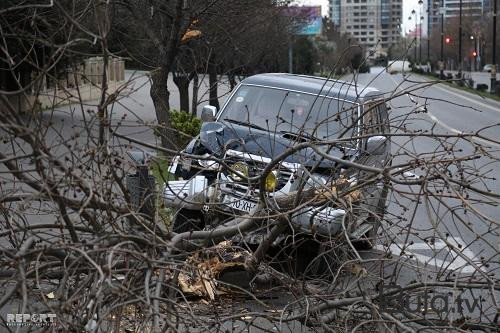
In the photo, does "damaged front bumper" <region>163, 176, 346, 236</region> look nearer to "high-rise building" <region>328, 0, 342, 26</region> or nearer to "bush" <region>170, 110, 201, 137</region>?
"bush" <region>170, 110, 201, 137</region>

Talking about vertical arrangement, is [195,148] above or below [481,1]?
below

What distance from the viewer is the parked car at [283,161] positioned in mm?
5496

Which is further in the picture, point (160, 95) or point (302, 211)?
point (160, 95)

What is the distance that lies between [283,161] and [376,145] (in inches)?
38.8

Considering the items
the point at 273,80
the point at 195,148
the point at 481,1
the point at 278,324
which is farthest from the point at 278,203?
the point at 481,1

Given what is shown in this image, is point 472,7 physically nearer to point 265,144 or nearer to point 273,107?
point 273,107

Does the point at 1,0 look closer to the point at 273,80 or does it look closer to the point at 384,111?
the point at 273,80

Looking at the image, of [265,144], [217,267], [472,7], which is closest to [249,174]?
[217,267]

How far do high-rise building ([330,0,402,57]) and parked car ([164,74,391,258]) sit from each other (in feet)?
279

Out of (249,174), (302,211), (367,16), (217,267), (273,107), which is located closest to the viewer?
(302,211)

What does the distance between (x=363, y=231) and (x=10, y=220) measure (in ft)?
8.26

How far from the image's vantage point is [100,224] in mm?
4434

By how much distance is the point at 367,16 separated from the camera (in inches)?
3957

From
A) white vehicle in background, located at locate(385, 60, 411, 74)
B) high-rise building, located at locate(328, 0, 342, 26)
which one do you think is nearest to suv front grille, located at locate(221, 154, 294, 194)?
white vehicle in background, located at locate(385, 60, 411, 74)
